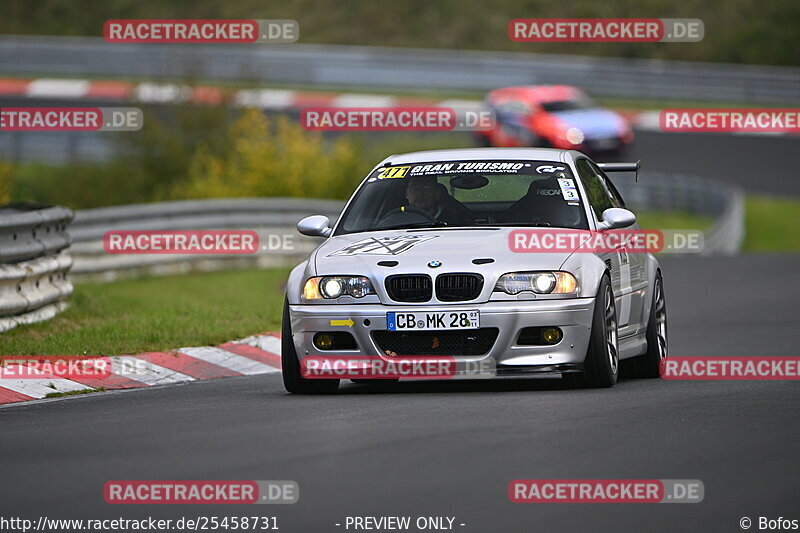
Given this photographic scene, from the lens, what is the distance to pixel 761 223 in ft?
98.4

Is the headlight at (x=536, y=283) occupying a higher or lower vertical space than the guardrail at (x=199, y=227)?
higher

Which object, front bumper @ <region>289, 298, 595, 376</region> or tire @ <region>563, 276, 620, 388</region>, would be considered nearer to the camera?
front bumper @ <region>289, 298, 595, 376</region>

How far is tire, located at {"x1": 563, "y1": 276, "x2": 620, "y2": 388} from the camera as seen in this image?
9422 millimetres

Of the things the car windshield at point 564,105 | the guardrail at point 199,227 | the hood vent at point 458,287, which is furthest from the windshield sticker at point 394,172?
the car windshield at point 564,105

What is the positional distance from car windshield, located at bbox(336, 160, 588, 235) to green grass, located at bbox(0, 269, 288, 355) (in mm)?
2356

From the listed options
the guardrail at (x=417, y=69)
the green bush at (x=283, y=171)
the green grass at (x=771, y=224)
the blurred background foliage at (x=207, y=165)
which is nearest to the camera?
the green bush at (x=283, y=171)

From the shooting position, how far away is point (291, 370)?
9.70 metres

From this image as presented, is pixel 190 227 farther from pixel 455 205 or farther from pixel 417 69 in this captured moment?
pixel 417 69

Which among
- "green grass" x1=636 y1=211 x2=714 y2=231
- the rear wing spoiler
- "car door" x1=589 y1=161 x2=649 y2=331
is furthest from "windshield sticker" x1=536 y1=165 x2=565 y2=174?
"green grass" x1=636 y1=211 x2=714 y2=231

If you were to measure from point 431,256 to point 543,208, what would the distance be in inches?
45.8

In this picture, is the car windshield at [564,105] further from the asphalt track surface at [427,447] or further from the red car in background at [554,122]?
the asphalt track surface at [427,447]

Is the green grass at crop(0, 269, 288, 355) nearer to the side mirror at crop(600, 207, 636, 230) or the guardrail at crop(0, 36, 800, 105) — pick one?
the side mirror at crop(600, 207, 636, 230)

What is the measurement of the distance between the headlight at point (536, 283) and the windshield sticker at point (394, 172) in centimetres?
165

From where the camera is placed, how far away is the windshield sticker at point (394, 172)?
10734mm
